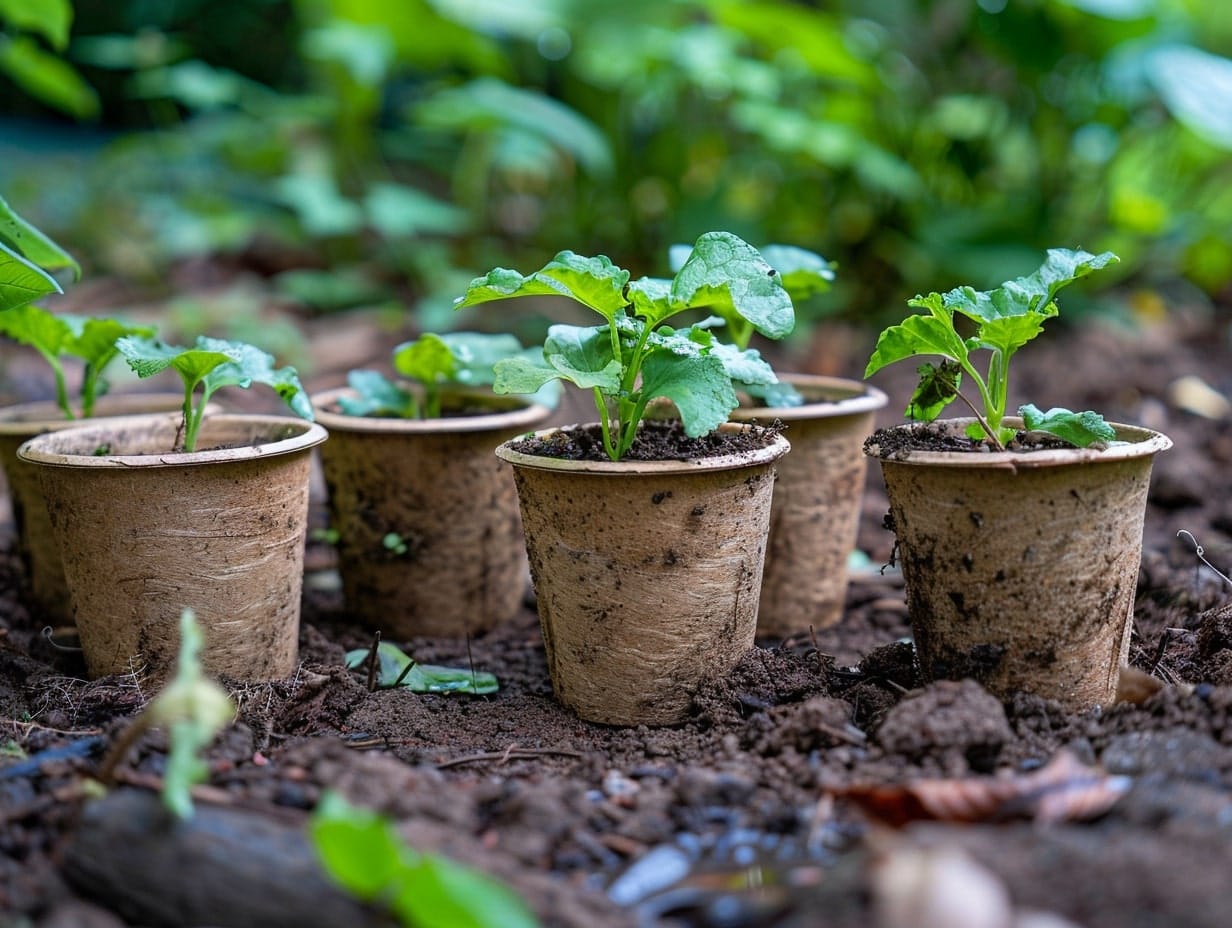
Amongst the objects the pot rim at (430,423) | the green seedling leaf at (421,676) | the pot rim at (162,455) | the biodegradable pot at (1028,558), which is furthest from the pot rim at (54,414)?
the biodegradable pot at (1028,558)

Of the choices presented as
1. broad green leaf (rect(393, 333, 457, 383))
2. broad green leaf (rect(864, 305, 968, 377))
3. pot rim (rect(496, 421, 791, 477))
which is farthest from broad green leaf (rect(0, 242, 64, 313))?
broad green leaf (rect(864, 305, 968, 377))

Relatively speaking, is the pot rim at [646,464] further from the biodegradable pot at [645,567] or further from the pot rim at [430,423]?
the pot rim at [430,423]

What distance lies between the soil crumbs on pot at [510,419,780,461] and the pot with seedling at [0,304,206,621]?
0.99 meters

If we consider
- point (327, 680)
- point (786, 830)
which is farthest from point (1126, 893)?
point (327, 680)

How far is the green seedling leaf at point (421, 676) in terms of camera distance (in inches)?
82.2

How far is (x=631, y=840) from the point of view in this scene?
4.54 feet

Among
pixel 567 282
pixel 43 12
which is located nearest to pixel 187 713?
pixel 567 282

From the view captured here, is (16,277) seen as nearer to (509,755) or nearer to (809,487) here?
(509,755)

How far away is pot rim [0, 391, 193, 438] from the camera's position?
2342mm

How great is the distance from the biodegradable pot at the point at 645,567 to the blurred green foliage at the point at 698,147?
2.93 m

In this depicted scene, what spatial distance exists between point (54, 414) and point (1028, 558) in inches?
86.5

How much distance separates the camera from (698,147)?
5637 mm

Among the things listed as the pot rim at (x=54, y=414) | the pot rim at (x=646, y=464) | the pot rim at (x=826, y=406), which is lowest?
the pot rim at (x=54, y=414)

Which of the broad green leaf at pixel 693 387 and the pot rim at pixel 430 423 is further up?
the broad green leaf at pixel 693 387
